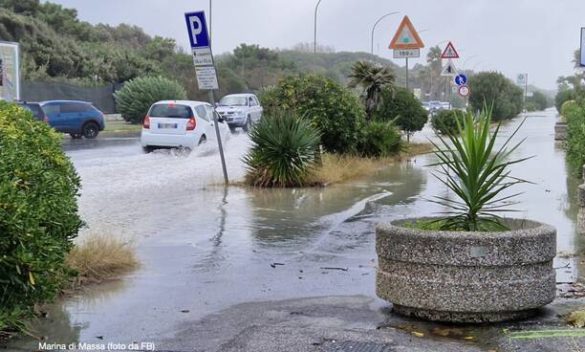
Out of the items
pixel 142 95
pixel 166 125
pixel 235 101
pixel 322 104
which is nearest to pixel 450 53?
pixel 166 125

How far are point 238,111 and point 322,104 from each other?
2057cm

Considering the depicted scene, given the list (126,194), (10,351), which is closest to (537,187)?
(126,194)

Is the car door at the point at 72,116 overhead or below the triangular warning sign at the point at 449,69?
below

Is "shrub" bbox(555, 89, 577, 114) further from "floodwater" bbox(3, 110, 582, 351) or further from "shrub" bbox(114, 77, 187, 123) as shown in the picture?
"floodwater" bbox(3, 110, 582, 351)

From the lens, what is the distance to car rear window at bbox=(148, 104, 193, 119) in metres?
22.8

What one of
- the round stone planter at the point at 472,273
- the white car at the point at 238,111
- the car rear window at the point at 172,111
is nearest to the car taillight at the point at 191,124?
the car rear window at the point at 172,111

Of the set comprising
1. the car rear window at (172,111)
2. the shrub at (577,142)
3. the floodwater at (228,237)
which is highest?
the car rear window at (172,111)

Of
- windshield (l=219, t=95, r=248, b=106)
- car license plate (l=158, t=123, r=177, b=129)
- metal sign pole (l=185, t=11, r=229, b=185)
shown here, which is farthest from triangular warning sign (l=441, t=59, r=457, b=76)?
metal sign pole (l=185, t=11, r=229, b=185)

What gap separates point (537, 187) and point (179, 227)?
7326 mm

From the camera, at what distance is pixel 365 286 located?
7.26m

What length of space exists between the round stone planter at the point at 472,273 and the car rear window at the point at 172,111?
1727 cm

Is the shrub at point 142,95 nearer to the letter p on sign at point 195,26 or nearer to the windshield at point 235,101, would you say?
the windshield at point 235,101

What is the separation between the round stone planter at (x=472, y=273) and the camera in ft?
18.9

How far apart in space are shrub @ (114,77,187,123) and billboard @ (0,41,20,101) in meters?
24.9
